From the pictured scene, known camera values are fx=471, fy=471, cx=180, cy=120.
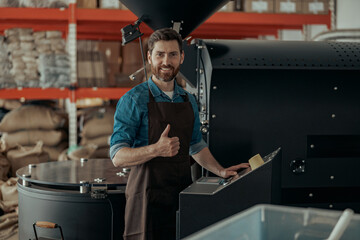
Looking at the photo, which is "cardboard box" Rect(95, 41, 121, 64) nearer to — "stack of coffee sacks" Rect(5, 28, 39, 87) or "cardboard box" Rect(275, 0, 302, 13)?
"stack of coffee sacks" Rect(5, 28, 39, 87)

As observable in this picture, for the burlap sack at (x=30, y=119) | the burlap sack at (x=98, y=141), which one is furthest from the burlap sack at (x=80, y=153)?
the burlap sack at (x=30, y=119)

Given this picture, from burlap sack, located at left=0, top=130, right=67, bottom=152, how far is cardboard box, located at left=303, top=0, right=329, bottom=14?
2.53 meters

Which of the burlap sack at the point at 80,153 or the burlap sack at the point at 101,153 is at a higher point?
the burlap sack at the point at 80,153

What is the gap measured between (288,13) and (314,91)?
2.80 m

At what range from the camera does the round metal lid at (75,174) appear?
6.48 feet

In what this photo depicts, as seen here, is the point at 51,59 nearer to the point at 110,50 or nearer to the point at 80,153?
the point at 110,50

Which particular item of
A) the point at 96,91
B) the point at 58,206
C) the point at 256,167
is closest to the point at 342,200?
the point at 256,167

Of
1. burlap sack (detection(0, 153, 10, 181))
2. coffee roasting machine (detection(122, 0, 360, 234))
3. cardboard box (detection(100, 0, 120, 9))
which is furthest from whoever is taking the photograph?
cardboard box (detection(100, 0, 120, 9))

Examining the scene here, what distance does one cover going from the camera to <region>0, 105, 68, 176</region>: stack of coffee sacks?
396 centimetres

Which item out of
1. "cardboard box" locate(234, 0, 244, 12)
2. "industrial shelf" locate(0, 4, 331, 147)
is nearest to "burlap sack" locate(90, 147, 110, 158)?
"industrial shelf" locate(0, 4, 331, 147)

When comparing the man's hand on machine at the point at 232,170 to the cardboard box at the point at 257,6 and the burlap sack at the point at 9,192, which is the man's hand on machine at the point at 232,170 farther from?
the cardboard box at the point at 257,6

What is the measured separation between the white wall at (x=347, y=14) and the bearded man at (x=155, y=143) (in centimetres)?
278

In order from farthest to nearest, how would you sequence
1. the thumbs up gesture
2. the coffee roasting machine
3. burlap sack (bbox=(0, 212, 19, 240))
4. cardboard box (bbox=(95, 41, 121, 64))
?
1. cardboard box (bbox=(95, 41, 121, 64))
2. burlap sack (bbox=(0, 212, 19, 240))
3. the coffee roasting machine
4. the thumbs up gesture

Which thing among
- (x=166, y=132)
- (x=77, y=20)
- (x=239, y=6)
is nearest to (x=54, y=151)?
(x=77, y=20)
